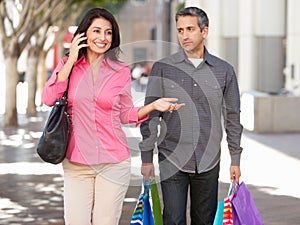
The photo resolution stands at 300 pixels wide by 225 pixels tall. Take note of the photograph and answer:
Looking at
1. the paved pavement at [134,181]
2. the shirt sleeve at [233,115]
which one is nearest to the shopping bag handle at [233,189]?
the shirt sleeve at [233,115]

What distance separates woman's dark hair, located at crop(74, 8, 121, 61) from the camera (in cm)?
477

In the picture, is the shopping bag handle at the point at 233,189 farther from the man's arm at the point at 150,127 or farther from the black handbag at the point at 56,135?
the black handbag at the point at 56,135

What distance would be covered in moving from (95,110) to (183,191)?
2.82ft

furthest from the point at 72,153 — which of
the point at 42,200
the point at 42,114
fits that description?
the point at 42,114

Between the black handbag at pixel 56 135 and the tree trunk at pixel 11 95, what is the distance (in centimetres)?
1523

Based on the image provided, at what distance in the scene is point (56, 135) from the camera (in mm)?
4605

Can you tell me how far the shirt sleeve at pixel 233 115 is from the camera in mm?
5145

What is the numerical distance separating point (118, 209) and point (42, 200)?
14.6 feet

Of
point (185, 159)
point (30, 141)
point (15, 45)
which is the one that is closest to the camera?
point (185, 159)

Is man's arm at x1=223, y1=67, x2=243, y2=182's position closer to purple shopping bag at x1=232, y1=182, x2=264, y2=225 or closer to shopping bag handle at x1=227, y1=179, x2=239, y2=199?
shopping bag handle at x1=227, y1=179, x2=239, y2=199

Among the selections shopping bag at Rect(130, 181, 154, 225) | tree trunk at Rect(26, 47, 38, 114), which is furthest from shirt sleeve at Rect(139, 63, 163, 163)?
tree trunk at Rect(26, 47, 38, 114)

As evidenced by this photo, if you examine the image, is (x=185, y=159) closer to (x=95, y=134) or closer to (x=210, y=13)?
(x=95, y=134)

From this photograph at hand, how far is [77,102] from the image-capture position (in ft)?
15.3

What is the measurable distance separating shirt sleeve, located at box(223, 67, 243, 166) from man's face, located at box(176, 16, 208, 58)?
0.29m
